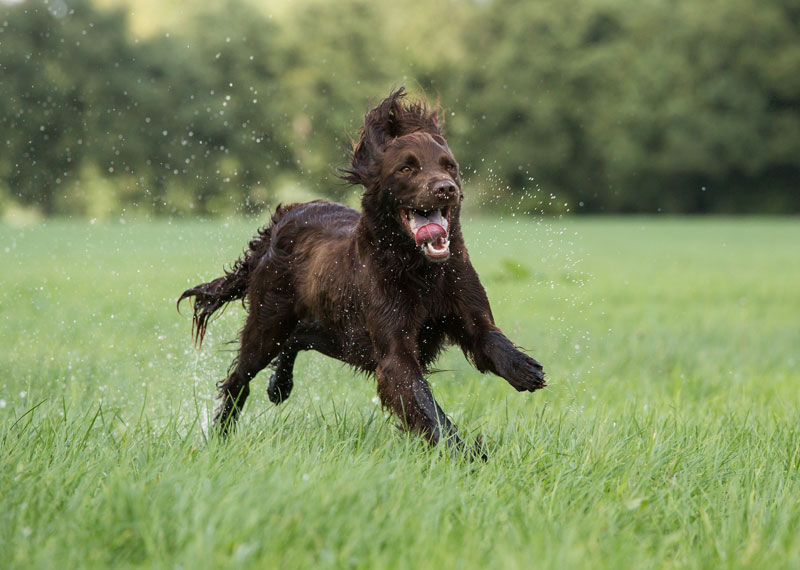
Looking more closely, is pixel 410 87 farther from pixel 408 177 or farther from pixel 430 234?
pixel 430 234

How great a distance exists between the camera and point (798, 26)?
1752 inches

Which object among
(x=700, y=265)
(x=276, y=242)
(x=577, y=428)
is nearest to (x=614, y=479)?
(x=577, y=428)

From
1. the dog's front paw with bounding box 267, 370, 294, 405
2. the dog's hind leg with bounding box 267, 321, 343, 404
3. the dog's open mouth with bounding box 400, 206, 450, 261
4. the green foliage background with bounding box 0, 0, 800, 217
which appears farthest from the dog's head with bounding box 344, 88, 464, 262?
the green foliage background with bounding box 0, 0, 800, 217

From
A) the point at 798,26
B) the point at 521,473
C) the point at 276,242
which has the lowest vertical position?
the point at 521,473

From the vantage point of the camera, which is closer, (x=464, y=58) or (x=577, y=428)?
(x=577, y=428)

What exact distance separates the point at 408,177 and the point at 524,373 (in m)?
0.91

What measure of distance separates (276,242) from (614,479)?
232 cm

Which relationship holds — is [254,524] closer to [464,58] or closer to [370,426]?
[370,426]

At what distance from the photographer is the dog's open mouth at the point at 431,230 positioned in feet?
11.4

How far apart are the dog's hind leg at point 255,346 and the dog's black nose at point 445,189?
134 centimetres

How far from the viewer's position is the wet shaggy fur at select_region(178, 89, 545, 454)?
354cm

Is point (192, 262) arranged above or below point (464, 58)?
below

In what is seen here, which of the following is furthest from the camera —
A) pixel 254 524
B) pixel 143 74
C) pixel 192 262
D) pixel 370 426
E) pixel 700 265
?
pixel 143 74

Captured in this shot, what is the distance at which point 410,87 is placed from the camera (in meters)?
37.2
